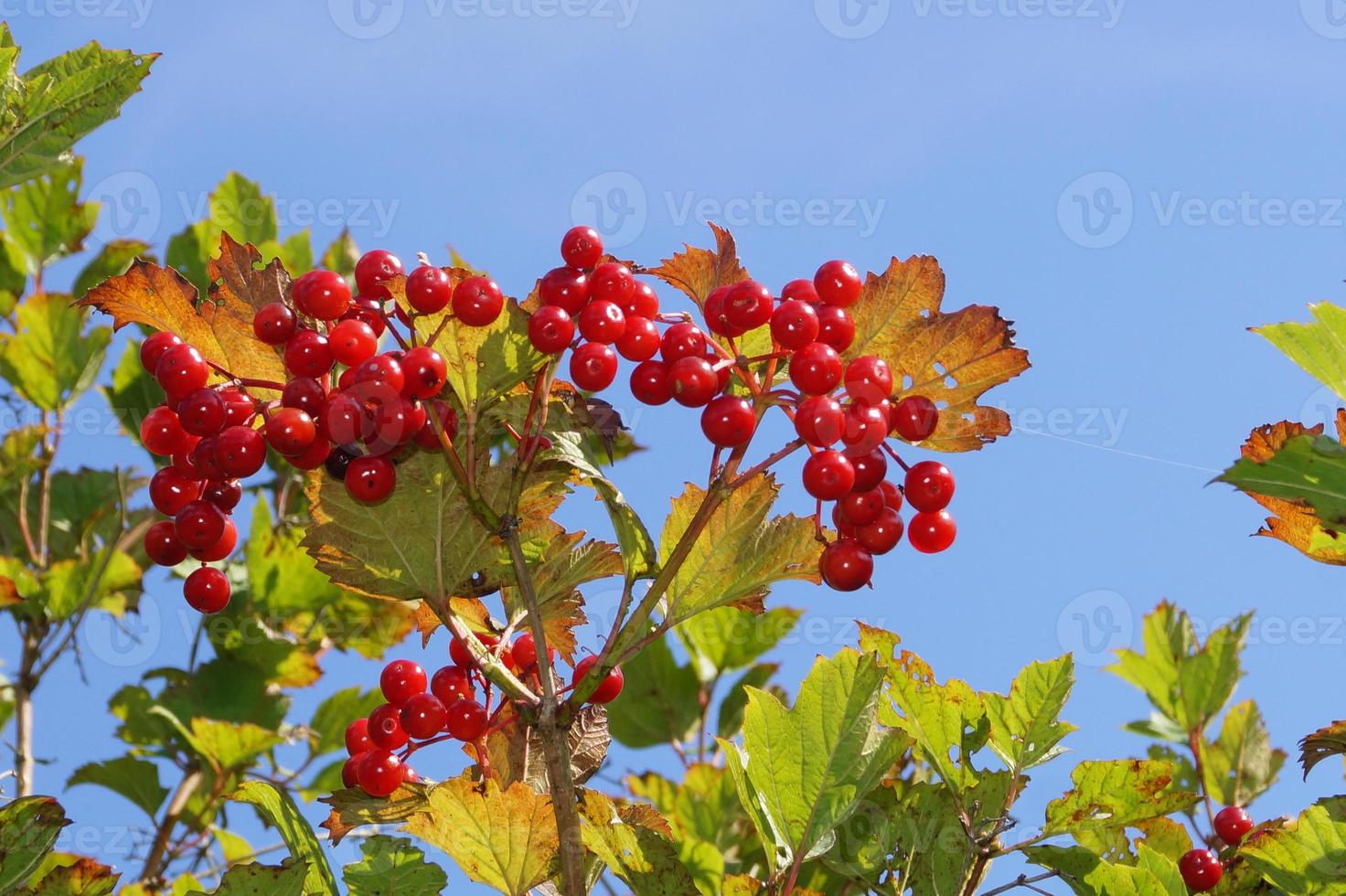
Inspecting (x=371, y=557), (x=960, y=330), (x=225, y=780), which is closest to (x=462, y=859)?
(x=371, y=557)

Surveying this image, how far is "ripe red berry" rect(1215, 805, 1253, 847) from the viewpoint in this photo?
2508mm

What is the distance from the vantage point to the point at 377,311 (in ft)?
5.89

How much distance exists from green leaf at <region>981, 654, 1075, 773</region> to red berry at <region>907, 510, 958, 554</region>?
28 cm

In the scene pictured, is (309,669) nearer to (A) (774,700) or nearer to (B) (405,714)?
(B) (405,714)

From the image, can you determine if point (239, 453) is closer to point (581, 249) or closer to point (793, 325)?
point (581, 249)

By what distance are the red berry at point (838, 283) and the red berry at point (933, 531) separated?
35 cm

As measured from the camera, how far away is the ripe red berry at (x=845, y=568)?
1.75 metres

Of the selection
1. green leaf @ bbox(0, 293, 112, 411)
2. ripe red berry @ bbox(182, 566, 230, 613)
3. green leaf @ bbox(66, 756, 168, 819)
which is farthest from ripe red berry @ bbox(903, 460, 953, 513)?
green leaf @ bbox(0, 293, 112, 411)

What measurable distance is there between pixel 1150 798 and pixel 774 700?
2.11ft

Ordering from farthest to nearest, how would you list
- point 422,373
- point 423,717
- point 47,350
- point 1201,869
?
point 47,350 < point 1201,869 < point 423,717 < point 422,373

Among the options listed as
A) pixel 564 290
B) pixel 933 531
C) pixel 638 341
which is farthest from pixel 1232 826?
pixel 564 290

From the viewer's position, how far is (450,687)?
1.88 meters

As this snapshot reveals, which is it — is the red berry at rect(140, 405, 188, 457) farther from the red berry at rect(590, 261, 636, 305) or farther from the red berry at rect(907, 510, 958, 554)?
the red berry at rect(907, 510, 958, 554)

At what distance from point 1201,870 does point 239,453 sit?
1710 mm
